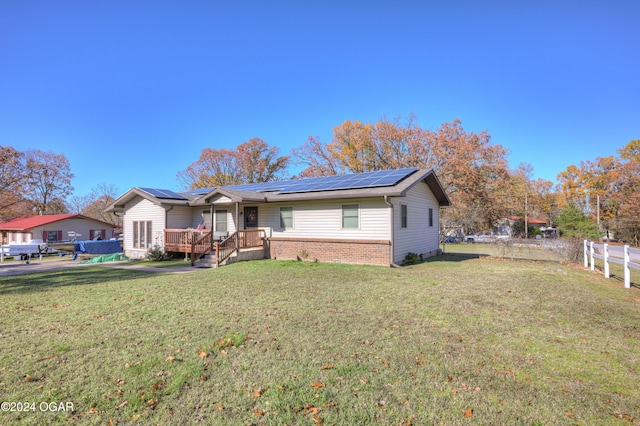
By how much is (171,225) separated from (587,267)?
19273mm

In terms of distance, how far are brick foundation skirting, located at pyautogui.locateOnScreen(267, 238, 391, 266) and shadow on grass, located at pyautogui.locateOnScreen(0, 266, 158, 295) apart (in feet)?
18.0

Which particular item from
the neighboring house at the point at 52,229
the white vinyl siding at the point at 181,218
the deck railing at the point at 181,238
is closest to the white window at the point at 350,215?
the deck railing at the point at 181,238

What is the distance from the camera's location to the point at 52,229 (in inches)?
1167

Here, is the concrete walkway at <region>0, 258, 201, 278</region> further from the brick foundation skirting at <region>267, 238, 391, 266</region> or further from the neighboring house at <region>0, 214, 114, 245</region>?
the neighboring house at <region>0, 214, 114, 245</region>

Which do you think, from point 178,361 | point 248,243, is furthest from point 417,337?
point 248,243

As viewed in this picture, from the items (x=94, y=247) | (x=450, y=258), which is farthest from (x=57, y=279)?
(x=450, y=258)

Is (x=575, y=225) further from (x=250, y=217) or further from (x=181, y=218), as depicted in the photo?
(x=181, y=218)

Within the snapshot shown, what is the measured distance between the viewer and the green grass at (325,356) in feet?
9.72

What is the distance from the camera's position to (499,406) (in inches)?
118

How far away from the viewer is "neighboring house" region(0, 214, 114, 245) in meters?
29.1

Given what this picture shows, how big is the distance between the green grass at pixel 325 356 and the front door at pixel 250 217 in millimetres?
8433

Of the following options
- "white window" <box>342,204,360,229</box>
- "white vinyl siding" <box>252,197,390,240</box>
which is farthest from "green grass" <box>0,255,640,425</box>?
"white window" <box>342,204,360,229</box>

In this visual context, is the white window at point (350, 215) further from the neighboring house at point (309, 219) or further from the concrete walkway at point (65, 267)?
the concrete walkway at point (65, 267)

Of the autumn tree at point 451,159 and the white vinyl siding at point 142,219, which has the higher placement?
the autumn tree at point 451,159
